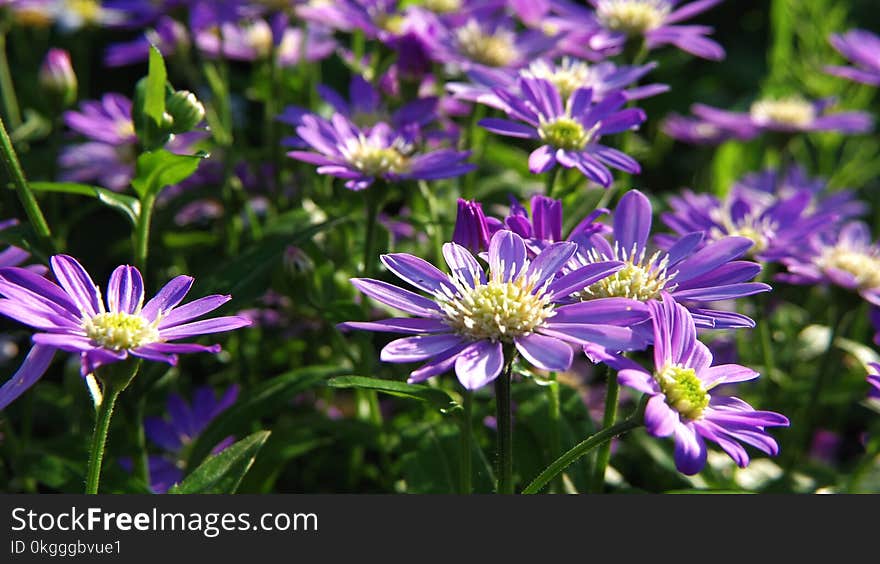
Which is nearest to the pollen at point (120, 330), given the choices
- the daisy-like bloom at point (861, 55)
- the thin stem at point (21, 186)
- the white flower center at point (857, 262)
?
the thin stem at point (21, 186)

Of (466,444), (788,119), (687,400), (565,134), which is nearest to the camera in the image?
(687,400)

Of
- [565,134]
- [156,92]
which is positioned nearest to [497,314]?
[565,134]

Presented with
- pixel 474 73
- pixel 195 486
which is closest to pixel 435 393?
pixel 195 486

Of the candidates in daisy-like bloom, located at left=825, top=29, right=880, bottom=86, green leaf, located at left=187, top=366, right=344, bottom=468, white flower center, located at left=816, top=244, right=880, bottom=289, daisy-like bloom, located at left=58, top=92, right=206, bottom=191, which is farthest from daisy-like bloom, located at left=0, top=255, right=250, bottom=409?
daisy-like bloom, located at left=825, top=29, right=880, bottom=86

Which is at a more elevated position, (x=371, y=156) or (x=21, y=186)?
(x=371, y=156)

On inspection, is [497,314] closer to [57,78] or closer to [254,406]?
[254,406]

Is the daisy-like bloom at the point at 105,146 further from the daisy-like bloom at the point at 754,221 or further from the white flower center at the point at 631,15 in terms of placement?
the daisy-like bloom at the point at 754,221

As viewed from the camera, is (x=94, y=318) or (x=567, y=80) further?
(x=567, y=80)

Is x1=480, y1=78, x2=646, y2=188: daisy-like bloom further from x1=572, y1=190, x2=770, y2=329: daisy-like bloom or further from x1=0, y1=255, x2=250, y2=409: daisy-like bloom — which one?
x1=0, y1=255, x2=250, y2=409: daisy-like bloom
